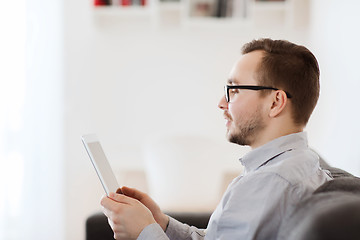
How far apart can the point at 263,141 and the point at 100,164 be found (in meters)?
0.42

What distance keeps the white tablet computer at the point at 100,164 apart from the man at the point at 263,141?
0.24 ft

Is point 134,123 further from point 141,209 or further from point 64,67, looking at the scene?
point 141,209

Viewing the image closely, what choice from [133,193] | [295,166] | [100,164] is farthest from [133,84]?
[295,166]

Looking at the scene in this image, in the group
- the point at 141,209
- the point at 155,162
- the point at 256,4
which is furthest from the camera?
the point at 256,4

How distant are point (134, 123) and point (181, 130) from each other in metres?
0.35

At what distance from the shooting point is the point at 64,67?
3.82 m

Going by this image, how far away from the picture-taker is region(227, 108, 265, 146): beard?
52.5 inches

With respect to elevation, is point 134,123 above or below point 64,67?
below

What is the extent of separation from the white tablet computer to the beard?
1.12 feet

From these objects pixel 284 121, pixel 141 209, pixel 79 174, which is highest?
pixel 284 121

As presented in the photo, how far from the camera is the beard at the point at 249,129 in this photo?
52.5 inches

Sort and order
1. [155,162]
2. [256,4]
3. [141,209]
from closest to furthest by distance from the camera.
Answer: [141,209], [155,162], [256,4]

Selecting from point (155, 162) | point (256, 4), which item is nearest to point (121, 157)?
point (155, 162)

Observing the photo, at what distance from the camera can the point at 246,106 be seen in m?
1.34
